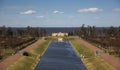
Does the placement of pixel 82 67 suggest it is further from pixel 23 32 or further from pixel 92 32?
pixel 23 32

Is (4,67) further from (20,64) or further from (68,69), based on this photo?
(68,69)

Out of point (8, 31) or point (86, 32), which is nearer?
point (8, 31)

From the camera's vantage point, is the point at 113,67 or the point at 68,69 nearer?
the point at 113,67

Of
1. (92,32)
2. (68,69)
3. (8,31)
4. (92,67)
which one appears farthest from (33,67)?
(92,32)

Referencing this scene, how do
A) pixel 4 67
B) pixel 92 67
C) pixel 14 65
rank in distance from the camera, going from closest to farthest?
pixel 4 67 < pixel 14 65 < pixel 92 67

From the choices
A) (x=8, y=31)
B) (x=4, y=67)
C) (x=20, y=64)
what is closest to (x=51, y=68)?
(x=20, y=64)

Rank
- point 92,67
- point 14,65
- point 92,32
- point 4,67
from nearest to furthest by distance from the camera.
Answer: point 4,67
point 14,65
point 92,67
point 92,32

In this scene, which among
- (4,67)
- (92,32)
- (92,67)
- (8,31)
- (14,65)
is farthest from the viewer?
(92,32)

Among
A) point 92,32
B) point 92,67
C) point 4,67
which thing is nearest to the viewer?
point 4,67
